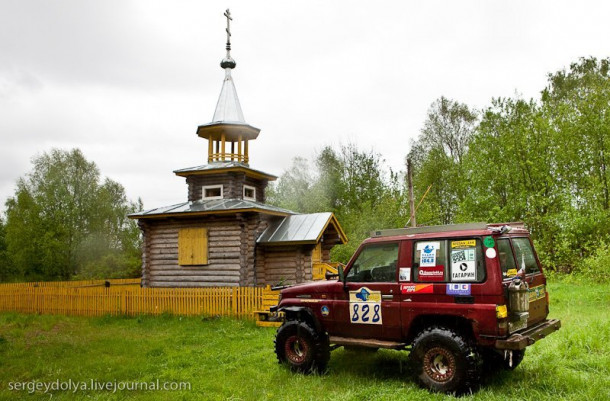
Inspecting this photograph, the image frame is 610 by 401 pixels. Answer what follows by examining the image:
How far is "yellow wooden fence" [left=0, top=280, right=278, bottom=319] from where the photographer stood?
14.5m

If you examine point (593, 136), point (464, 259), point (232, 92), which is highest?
point (232, 92)

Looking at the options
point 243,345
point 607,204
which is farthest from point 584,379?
point 607,204

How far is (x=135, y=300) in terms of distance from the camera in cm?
1631

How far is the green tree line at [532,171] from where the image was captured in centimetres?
2366

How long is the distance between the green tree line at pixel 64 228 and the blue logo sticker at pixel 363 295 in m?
31.7

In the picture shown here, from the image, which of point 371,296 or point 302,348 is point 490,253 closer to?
point 371,296

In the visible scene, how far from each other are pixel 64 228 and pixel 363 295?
3805 cm

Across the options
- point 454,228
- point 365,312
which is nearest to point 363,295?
point 365,312

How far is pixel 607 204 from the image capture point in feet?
78.3

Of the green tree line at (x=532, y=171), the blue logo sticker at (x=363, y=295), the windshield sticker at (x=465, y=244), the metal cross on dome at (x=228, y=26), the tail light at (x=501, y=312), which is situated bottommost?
the tail light at (x=501, y=312)

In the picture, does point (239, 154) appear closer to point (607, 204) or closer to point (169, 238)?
point (169, 238)

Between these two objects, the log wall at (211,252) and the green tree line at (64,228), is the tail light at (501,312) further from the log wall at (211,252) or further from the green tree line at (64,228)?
the green tree line at (64,228)

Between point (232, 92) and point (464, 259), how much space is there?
1802 centimetres

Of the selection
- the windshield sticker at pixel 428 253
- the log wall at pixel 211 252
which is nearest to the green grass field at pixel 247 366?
the windshield sticker at pixel 428 253
